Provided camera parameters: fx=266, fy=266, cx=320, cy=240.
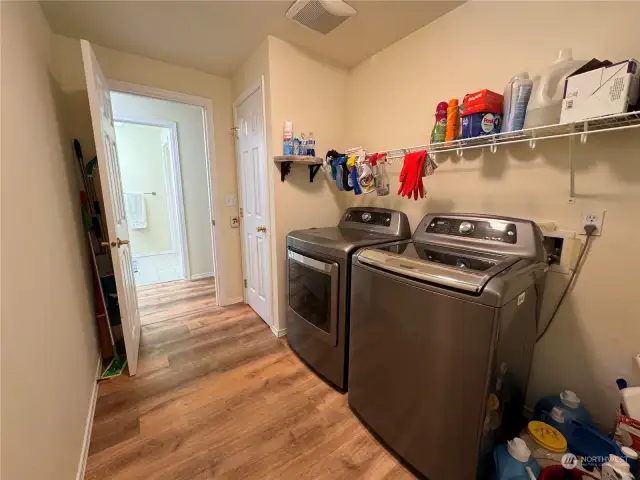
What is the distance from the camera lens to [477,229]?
1354mm

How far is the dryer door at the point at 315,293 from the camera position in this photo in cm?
158

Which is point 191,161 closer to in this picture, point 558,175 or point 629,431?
point 558,175

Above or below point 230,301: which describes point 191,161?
above

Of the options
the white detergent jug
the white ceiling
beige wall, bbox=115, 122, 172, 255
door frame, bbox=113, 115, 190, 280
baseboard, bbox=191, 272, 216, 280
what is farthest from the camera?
beige wall, bbox=115, 122, 172, 255

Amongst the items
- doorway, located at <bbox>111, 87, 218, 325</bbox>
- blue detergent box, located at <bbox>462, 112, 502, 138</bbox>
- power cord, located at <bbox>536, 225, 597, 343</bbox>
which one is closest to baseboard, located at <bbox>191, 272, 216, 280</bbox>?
→ doorway, located at <bbox>111, 87, 218, 325</bbox>

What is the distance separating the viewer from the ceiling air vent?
1556 millimetres

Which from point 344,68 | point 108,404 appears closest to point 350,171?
point 344,68

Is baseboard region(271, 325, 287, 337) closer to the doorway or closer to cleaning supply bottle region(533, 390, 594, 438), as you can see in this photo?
the doorway

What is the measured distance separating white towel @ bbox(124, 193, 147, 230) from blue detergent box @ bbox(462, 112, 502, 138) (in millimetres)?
5157

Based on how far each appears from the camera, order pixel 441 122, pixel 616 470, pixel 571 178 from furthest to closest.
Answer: pixel 441 122, pixel 571 178, pixel 616 470

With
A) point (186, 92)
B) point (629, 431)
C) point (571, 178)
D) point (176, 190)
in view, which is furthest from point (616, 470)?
point (176, 190)

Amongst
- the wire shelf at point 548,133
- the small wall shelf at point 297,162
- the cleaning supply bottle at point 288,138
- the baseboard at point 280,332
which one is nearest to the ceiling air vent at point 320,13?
the cleaning supply bottle at point 288,138

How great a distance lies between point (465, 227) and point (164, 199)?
4.96 meters

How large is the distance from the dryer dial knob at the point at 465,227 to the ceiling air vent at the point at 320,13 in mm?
1438
